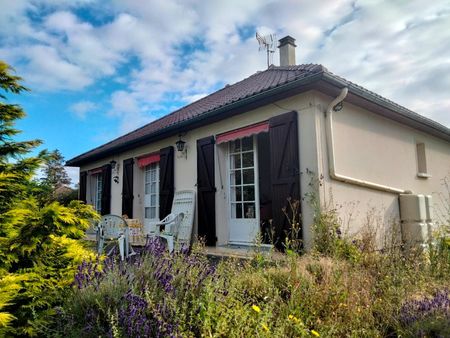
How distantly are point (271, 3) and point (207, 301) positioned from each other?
21.0 ft

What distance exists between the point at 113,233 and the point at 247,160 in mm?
3054

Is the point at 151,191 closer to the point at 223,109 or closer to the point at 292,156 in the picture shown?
the point at 223,109

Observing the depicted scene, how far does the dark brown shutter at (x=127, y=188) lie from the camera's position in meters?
9.86

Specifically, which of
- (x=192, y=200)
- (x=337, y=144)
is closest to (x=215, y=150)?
(x=192, y=200)

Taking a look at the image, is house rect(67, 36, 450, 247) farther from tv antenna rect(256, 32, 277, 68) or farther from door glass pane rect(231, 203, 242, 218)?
tv antenna rect(256, 32, 277, 68)

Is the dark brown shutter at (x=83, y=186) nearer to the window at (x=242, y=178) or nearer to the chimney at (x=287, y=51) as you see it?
the window at (x=242, y=178)

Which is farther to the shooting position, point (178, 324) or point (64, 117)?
point (64, 117)

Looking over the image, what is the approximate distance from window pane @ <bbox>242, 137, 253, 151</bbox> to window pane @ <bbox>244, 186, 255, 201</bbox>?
2.80 feet

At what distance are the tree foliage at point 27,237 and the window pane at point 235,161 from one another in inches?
168

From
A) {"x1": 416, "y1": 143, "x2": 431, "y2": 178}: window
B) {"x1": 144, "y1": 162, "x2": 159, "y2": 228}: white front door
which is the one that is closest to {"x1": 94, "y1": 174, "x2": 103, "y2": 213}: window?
{"x1": 144, "y1": 162, "x2": 159, "y2": 228}: white front door

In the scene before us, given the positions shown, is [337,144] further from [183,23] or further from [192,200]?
[183,23]

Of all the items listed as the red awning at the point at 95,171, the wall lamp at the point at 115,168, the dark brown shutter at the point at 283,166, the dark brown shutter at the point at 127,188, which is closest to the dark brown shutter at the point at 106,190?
the wall lamp at the point at 115,168

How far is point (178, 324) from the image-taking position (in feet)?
5.96

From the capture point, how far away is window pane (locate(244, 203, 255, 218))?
6.68 meters
